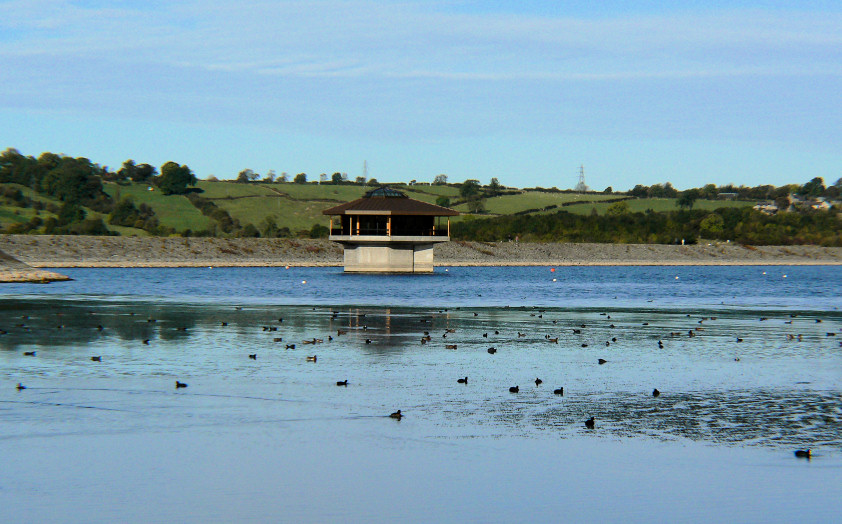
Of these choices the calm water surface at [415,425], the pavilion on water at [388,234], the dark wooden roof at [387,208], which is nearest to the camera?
the calm water surface at [415,425]

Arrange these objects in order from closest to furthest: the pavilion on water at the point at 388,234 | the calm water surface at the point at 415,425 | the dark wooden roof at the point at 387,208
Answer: the calm water surface at the point at 415,425 → the dark wooden roof at the point at 387,208 → the pavilion on water at the point at 388,234

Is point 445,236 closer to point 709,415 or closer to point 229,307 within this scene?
point 229,307

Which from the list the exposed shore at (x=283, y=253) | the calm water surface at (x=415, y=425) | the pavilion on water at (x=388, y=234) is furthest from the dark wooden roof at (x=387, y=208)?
the calm water surface at (x=415, y=425)

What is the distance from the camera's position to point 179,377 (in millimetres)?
23500

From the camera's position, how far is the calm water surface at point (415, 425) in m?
12.7

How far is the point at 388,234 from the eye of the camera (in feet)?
383

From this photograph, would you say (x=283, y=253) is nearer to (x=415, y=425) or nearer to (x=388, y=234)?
(x=388, y=234)

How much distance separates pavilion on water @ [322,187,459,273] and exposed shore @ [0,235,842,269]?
32917 mm

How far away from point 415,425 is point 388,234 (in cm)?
9935

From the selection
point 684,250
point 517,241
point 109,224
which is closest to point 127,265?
point 109,224

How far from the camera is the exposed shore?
Answer: 137625mm

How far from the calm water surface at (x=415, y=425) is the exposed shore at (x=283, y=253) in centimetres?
10092

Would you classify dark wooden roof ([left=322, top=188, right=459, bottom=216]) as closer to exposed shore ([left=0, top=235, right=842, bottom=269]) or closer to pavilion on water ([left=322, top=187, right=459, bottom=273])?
pavilion on water ([left=322, top=187, right=459, bottom=273])

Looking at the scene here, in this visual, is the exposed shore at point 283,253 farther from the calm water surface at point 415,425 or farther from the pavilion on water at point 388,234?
the calm water surface at point 415,425
